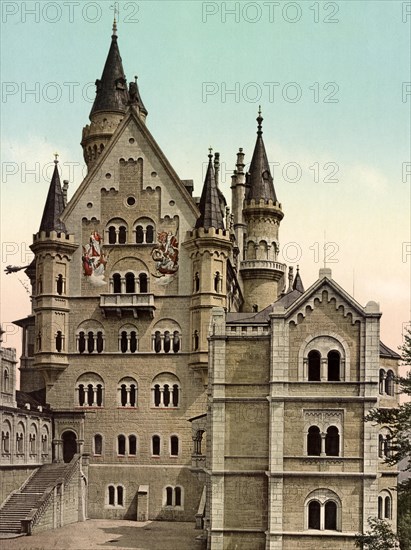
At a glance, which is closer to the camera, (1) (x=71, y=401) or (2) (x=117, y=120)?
(1) (x=71, y=401)

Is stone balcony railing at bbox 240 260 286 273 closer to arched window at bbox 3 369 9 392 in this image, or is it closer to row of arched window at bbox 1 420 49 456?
row of arched window at bbox 1 420 49 456

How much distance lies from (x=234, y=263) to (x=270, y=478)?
3039cm

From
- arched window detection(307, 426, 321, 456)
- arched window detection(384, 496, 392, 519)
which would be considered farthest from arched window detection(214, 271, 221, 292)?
arched window detection(384, 496, 392, 519)

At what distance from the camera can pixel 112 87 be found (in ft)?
254

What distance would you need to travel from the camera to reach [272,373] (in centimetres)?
4853

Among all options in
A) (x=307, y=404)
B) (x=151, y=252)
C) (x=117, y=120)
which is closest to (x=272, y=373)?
(x=307, y=404)

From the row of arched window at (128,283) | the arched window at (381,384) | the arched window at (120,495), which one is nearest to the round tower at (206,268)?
the row of arched window at (128,283)

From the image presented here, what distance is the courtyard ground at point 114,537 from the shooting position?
167 feet

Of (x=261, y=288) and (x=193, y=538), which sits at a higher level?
(x=261, y=288)

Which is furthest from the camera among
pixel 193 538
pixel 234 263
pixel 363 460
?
pixel 234 263

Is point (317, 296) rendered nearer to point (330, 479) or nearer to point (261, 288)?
point (330, 479)

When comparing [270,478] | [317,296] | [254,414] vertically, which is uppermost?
[317,296]

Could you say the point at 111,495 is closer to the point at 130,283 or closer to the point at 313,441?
the point at 130,283

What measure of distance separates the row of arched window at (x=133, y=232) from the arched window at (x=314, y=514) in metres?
25.5
